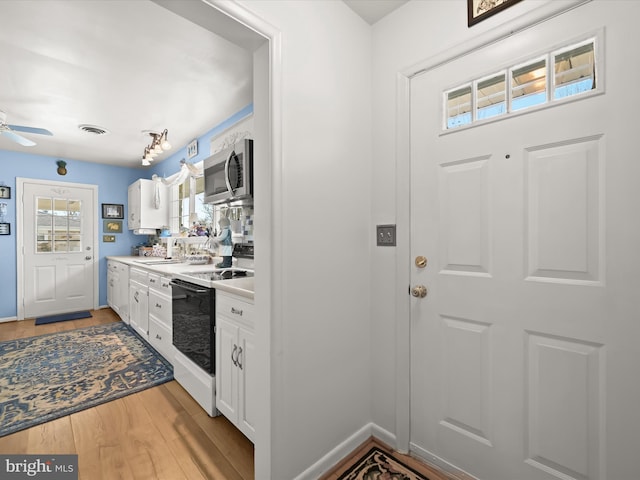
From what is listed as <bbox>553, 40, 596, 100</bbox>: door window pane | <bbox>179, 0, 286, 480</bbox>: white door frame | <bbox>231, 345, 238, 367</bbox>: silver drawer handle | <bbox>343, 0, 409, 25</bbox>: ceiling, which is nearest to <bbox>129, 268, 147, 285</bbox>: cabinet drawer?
<bbox>231, 345, 238, 367</bbox>: silver drawer handle

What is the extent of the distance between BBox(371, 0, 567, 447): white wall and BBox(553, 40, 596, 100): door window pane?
1.67ft

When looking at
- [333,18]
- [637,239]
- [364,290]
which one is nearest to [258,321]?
[364,290]

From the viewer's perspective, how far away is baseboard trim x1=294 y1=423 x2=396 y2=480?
4.62 ft

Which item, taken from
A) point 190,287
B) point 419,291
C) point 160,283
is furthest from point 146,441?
point 419,291

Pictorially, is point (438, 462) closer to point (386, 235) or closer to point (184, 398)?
point (386, 235)

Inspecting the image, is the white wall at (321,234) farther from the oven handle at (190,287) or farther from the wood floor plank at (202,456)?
the oven handle at (190,287)

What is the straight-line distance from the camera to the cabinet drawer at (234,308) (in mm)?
1524

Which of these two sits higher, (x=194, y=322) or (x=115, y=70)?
(x=115, y=70)

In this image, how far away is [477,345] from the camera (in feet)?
4.46

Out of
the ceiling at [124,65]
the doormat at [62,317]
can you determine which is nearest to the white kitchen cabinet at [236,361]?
the ceiling at [124,65]

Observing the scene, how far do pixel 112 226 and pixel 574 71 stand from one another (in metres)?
6.14

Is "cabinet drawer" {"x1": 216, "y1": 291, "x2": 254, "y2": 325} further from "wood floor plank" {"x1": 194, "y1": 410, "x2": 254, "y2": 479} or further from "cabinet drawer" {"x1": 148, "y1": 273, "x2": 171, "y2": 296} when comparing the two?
"cabinet drawer" {"x1": 148, "y1": 273, "x2": 171, "y2": 296}

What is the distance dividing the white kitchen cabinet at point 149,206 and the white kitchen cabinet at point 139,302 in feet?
4.10

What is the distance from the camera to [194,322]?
2016mm
